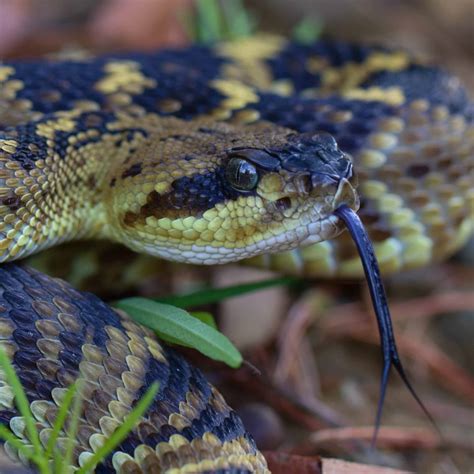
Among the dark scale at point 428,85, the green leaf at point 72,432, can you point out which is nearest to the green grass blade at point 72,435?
the green leaf at point 72,432

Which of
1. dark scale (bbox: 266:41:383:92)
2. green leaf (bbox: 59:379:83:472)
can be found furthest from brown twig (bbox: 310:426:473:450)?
dark scale (bbox: 266:41:383:92)

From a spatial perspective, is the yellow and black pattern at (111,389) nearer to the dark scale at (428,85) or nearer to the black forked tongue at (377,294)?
the black forked tongue at (377,294)

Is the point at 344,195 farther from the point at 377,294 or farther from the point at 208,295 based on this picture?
the point at 208,295

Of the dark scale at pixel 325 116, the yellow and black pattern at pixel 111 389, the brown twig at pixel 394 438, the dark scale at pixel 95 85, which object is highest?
the dark scale at pixel 325 116

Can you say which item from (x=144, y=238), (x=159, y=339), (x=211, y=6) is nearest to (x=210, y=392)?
(x=159, y=339)

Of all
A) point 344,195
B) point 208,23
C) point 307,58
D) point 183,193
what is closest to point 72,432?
point 183,193

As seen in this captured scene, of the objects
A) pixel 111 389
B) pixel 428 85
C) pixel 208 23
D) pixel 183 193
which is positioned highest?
pixel 428 85

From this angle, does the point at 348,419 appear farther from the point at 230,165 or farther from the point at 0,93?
the point at 0,93

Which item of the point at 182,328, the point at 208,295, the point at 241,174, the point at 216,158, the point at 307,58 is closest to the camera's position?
the point at 182,328
